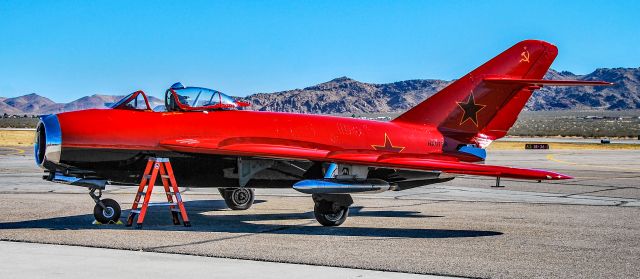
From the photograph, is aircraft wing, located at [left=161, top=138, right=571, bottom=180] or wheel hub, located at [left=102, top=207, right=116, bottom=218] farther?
wheel hub, located at [left=102, top=207, right=116, bottom=218]

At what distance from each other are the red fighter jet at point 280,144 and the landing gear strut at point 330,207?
2 centimetres

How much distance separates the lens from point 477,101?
1524cm

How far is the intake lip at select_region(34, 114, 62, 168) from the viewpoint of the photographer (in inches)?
483

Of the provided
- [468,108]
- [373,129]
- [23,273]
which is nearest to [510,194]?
[468,108]

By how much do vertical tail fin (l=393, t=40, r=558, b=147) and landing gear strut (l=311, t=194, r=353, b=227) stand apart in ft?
8.80

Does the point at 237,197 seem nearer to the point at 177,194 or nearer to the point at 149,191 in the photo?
the point at 177,194

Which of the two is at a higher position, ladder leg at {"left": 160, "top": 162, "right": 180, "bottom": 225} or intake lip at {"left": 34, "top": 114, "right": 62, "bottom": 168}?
intake lip at {"left": 34, "top": 114, "right": 62, "bottom": 168}

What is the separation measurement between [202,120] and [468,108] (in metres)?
5.54

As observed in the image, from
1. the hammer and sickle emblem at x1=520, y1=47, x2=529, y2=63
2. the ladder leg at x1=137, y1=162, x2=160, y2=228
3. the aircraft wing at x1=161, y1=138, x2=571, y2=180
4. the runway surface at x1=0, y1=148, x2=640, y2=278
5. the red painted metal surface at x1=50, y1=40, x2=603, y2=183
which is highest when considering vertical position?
the hammer and sickle emblem at x1=520, y1=47, x2=529, y2=63

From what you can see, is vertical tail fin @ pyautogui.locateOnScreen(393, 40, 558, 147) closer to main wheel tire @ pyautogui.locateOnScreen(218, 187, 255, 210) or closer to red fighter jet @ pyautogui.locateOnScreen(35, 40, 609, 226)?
red fighter jet @ pyautogui.locateOnScreen(35, 40, 609, 226)

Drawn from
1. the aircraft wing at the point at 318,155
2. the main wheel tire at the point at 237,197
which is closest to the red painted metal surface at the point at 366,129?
the aircraft wing at the point at 318,155

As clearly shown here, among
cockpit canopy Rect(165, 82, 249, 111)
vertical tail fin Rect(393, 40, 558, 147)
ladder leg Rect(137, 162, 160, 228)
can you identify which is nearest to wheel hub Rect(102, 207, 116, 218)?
ladder leg Rect(137, 162, 160, 228)

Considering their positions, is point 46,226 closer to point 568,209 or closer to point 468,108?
point 468,108

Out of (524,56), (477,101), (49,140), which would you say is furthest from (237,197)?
(524,56)
